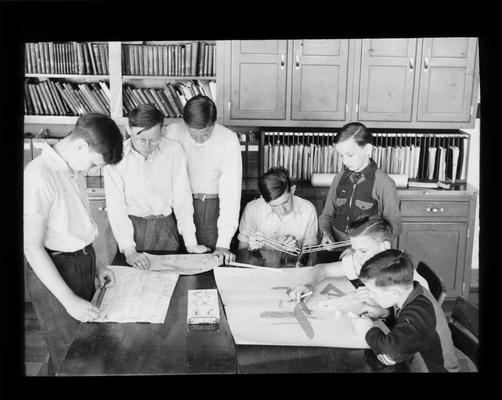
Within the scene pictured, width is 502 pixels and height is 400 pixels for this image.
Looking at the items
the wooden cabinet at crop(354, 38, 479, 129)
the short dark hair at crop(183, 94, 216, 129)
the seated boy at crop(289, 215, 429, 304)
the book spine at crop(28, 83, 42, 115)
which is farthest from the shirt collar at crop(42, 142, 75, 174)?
the wooden cabinet at crop(354, 38, 479, 129)

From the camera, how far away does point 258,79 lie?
12.5 feet

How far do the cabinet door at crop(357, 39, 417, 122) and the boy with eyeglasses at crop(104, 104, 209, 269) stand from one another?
156 centimetres

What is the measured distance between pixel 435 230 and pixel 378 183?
1116 millimetres

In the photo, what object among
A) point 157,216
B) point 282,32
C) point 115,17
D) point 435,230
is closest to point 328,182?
point 435,230

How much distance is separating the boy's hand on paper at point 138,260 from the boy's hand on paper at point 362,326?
0.88 metres

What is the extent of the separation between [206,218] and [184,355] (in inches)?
56.2

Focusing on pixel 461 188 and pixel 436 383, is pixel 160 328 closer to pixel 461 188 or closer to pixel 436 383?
pixel 436 383

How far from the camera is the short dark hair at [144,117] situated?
2586 mm

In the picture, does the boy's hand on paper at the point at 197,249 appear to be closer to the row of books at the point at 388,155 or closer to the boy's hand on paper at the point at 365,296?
the boy's hand on paper at the point at 365,296

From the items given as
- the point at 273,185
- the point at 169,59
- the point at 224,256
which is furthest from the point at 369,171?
the point at 169,59

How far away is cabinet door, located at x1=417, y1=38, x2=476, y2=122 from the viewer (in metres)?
3.80

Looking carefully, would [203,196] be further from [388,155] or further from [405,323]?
[405,323]

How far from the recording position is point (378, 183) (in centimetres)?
289

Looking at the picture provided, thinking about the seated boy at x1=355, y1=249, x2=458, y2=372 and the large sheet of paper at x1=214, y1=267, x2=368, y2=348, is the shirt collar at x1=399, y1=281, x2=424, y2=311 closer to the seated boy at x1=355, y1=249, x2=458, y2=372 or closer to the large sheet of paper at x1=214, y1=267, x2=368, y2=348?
the seated boy at x1=355, y1=249, x2=458, y2=372
